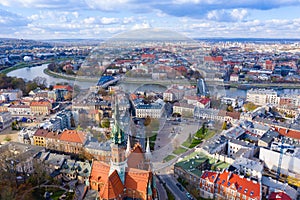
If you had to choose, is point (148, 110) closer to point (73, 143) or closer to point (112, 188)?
point (112, 188)

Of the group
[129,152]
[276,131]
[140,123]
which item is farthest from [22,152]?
[276,131]

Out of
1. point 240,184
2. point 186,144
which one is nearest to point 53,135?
point 186,144

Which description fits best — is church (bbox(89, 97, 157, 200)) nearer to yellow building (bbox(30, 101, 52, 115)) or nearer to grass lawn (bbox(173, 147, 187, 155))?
grass lawn (bbox(173, 147, 187, 155))

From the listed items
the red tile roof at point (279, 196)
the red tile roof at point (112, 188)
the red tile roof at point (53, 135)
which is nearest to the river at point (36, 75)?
the red tile roof at point (112, 188)

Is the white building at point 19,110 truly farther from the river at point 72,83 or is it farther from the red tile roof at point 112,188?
the red tile roof at point 112,188

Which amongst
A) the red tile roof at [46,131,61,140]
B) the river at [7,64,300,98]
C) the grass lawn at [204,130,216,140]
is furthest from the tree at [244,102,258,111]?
the red tile roof at [46,131,61,140]

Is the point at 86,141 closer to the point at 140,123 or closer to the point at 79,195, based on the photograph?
the point at 79,195
